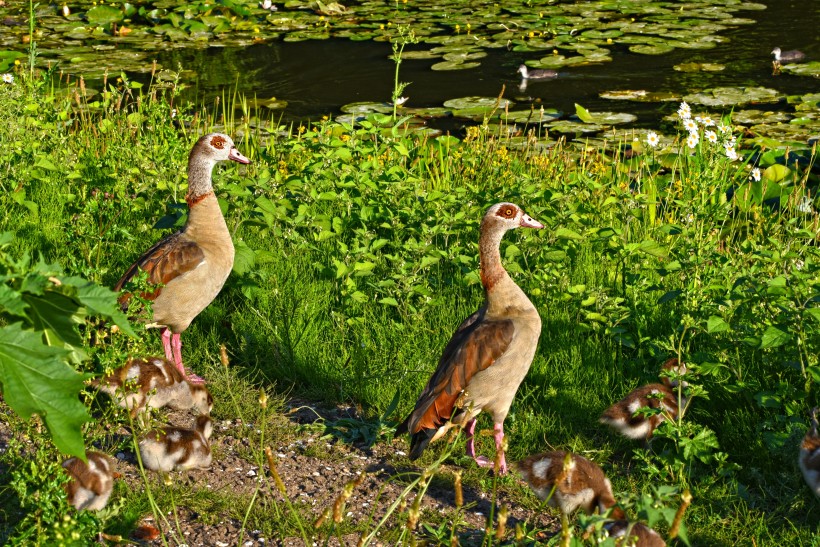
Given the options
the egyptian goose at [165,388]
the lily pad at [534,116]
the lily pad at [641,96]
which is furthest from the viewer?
the lily pad at [641,96]

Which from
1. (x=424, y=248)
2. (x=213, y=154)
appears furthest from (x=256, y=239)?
(x=424, y=248)

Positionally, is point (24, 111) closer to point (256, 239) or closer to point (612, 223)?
point (256, 239)

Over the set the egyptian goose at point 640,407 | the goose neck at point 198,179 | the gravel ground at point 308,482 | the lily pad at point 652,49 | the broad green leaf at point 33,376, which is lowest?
the gravel ground at point 308,482

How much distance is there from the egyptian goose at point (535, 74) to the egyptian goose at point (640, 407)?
7961mm

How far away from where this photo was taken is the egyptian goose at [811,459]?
13.9 feet

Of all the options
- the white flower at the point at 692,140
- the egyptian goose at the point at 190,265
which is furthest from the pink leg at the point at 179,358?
the white flower at the point at 692,140

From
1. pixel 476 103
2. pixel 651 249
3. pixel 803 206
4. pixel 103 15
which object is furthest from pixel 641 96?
pixel 103 15

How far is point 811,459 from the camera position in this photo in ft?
14.0

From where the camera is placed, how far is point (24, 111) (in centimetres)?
791

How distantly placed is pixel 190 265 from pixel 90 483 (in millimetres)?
1684

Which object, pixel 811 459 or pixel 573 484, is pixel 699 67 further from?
pixel 573 484

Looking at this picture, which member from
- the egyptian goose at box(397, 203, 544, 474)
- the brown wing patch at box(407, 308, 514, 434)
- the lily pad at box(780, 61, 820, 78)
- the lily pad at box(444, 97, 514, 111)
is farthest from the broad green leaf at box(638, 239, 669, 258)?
the lily pad at box(780, 61, 820, 78)

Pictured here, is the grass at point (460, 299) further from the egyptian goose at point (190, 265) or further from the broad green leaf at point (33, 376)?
the broad green leaf at point (33, 376)

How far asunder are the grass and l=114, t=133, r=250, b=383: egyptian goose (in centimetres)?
17
